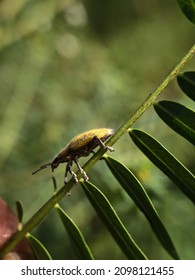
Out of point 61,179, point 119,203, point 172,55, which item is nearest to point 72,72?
point 172,55

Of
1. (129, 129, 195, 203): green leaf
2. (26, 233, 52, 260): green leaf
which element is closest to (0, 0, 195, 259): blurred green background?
(26, 233, 52, 260): green leaf

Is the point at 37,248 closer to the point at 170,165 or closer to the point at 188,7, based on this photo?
the point at 170,165

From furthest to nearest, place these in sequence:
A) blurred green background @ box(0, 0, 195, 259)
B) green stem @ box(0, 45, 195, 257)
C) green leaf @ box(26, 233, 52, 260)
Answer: blurred green background @ box(0, 0, 195, 259) → green leaf @ box(26, 233, 52, 260) → green stem @ box(0, 45, 195, 257)

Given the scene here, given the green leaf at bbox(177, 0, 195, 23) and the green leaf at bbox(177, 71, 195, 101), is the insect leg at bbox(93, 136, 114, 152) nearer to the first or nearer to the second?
the green leaf at bbox(177, 71, 195, 101)

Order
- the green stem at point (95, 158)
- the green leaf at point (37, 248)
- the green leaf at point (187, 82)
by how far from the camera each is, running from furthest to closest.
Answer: the green leaf at point (37, 248)
the green leaf at point (187, 82)
the green stem at point (95, 158)

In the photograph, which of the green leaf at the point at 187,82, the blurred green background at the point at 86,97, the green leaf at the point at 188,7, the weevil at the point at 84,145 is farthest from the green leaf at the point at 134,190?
the blurred green background at the point at 86,97

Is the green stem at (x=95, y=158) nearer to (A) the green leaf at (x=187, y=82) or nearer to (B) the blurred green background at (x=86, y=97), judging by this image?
(A) the green leaf at (x=187, y=82)
